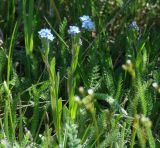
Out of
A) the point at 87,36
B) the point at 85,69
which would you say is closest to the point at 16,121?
the point at 85,69

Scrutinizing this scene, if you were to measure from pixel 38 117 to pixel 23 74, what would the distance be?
328mm

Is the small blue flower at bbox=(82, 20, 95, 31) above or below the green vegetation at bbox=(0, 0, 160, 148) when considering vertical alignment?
above

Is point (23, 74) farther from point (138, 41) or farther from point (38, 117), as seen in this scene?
point (138, 41)

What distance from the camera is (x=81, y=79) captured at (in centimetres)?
172

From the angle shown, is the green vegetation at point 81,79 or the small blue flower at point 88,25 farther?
the small blue flower at point 88,25

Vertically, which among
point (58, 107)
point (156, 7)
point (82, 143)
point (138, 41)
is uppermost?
point (156, 7)

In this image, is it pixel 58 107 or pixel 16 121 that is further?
pixel 16 121

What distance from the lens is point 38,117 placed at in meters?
1.57

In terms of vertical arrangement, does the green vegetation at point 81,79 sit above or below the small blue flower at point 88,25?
below

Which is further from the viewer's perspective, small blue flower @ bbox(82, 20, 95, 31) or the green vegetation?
small blue flower @ bbox(82, 20, 95, 31)

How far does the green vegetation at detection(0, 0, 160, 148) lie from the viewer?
142cm

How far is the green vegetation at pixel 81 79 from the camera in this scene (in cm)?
142

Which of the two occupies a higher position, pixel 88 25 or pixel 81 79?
pixel 88 25

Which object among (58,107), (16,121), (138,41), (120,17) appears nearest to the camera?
(58,107)
